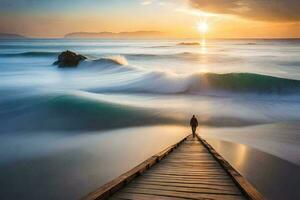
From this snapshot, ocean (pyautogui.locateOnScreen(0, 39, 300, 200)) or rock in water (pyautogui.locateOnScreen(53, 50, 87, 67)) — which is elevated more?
rock in water (pyautogui.locateOnScreen(53, 50, 87, 67))

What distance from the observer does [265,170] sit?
817 centimetres

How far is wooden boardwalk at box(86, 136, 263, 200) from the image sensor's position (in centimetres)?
351

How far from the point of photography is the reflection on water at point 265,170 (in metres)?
6.78

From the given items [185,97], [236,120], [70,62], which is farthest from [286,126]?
[70,62]

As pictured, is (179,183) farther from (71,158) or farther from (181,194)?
(71,158)

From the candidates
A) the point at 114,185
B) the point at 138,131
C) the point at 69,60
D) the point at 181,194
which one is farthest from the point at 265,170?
the point at 69,60

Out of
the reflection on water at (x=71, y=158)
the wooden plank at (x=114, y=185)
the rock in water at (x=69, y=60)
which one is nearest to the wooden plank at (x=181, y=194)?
the wooden plank at (x=114, y=185)

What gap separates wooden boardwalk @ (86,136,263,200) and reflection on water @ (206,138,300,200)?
7.17ft

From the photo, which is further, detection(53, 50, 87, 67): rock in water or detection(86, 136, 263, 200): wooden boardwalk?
detection(53, 50, 87, 67): rock in water

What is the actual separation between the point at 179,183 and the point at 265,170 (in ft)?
16.4

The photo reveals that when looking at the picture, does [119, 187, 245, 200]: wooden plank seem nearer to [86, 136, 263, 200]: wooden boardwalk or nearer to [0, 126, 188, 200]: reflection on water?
[86, 136, 263, 200]: wooden boardwalk

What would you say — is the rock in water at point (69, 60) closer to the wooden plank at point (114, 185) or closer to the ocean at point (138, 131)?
the ocean at point (138, 131)

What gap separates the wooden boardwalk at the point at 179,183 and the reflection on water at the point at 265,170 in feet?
7.17

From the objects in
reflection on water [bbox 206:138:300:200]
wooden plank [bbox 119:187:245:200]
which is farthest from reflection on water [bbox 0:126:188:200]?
wooden plank [bbox 119:187:245:200]
